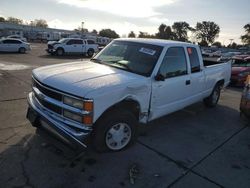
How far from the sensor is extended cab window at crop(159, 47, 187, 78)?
4.38 m

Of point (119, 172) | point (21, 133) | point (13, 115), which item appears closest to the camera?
point (119, 172)

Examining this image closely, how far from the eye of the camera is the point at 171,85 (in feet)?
14.8

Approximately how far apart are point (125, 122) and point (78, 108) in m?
0.91

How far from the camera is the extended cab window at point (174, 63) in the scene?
438cm

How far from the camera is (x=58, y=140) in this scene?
134 inches

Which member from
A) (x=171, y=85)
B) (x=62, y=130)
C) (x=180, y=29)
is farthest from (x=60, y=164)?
(x=180, y=29)

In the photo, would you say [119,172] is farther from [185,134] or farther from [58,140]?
[185,134]

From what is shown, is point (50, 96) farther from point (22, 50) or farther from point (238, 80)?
point (22, 50)

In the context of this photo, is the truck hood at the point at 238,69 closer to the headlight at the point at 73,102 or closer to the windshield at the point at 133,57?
the windshield at the point at 133,57

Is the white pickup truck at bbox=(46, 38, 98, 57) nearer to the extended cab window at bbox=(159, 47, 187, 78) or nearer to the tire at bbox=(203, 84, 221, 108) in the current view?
the tire at bbox=(203, 84, 221, 108)

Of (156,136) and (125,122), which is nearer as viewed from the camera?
(125,122)

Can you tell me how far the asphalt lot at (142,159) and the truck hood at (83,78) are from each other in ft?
2.96

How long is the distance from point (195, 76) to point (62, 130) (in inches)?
130

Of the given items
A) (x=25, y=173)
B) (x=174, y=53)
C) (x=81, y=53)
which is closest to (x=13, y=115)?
(x=25, y=173)
